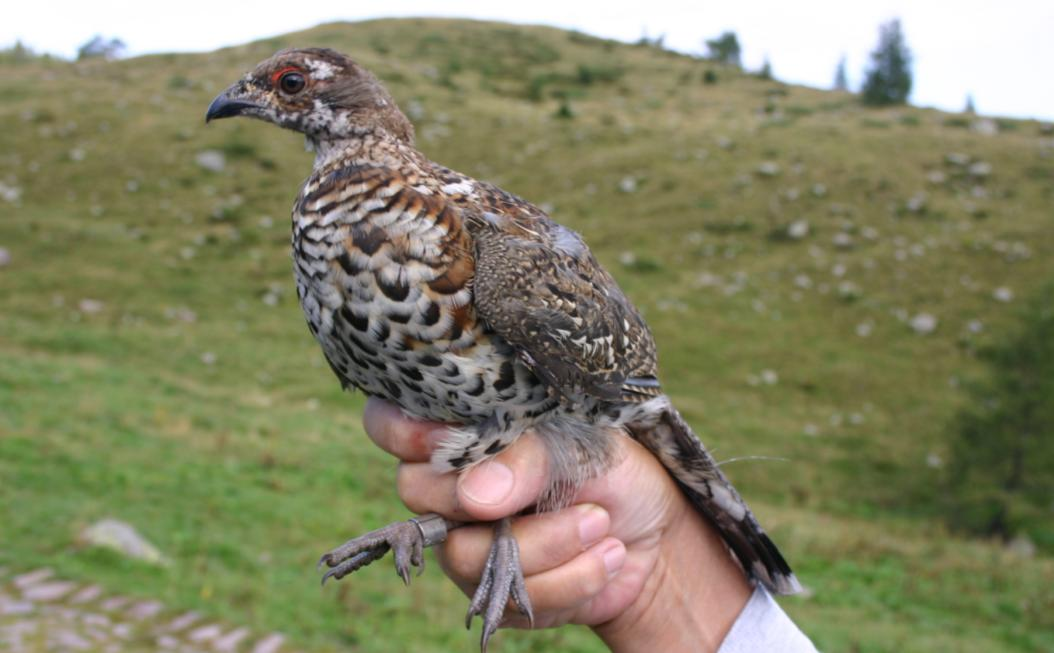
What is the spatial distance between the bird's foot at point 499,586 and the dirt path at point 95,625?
4106mm

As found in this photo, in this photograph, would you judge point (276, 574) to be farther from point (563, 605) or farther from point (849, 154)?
point (849, 154)

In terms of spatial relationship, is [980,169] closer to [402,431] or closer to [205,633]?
[205,633]

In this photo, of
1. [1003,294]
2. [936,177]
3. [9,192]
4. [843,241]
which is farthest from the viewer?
[936,177]

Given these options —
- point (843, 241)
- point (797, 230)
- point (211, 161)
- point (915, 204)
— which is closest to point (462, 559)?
point (843, 241)

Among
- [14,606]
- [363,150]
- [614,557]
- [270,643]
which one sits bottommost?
[270,643]

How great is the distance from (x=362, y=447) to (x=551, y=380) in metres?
9.76

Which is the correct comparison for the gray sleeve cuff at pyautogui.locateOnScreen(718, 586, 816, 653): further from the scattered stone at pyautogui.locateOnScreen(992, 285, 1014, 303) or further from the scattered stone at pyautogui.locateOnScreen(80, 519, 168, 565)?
the scattered stone at pyautogui.locateOnScreen(992, 285, 1014, 303)

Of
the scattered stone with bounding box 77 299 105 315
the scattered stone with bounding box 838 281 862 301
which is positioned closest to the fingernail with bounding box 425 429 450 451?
the scattered stone with bounding box 77 299 105 315

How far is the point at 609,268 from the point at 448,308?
56.2ft

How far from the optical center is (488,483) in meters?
3.19

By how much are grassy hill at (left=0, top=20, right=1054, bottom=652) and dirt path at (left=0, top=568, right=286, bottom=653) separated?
0.21 metres

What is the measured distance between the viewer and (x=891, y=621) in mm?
9070

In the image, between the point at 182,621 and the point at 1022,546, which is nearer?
the point at 182,621

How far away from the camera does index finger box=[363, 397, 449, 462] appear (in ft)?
10.6
